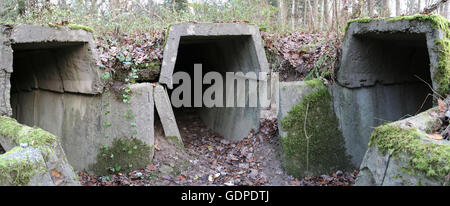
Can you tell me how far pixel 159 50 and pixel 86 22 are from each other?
184 centimetres

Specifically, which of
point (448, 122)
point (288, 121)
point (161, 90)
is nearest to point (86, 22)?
point (161, 90)

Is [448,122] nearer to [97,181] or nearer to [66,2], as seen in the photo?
[97,181]

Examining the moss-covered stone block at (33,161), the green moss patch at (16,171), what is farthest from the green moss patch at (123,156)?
the green moss patch at (16,171)

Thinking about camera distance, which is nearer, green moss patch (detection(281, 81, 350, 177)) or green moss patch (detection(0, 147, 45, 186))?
green moss patch (detection(0, 147, 45, 186))

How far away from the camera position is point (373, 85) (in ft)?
21.2

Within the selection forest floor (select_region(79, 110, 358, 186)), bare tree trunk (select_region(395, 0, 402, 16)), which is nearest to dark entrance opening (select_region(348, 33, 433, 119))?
forest floor (select_region(79, 110, 358, 186))

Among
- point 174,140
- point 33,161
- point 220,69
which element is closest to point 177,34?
point 174,140

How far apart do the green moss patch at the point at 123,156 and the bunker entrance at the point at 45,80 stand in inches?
44.1

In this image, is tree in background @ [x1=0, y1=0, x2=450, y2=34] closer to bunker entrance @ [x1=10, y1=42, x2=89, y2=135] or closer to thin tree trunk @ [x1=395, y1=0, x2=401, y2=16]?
bunker entrance @ [x1=10, y1=42, x2=89, y2=135]

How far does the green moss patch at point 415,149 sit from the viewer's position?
3.04 meters

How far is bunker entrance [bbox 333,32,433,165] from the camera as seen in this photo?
624 cm

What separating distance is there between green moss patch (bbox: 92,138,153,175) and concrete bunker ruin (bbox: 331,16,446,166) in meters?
3.55

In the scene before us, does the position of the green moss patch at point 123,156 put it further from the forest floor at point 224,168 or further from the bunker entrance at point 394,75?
the bunker entrance at point 394,75

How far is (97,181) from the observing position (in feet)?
19.6
